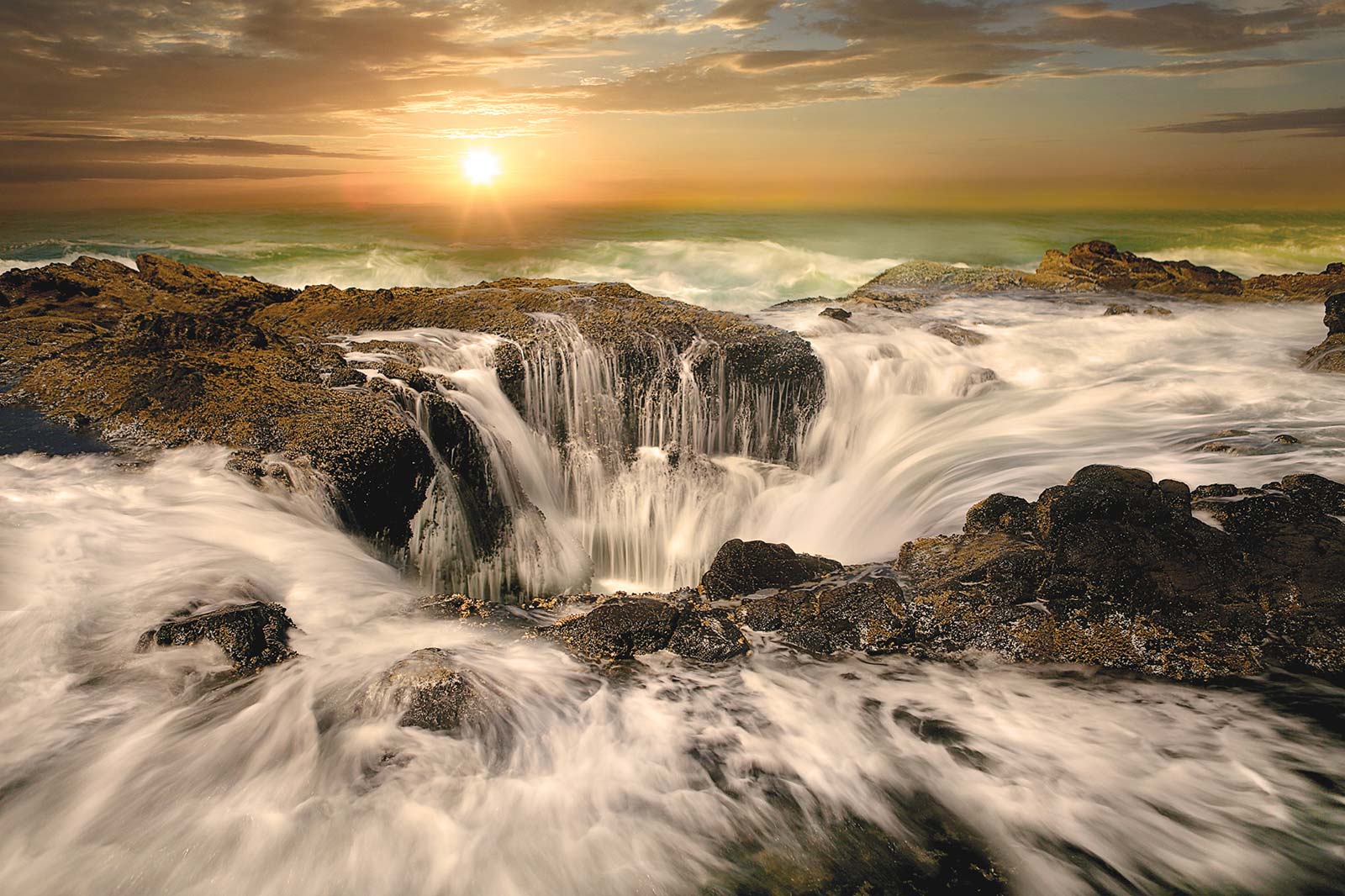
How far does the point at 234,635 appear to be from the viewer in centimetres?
439

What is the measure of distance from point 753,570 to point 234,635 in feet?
10.6

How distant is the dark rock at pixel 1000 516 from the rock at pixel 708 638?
191 centimetres

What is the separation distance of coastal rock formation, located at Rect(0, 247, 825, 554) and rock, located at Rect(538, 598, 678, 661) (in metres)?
2.63

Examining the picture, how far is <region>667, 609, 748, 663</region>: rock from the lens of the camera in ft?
15.4

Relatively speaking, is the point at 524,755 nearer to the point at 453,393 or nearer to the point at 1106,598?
the point at 1106,598

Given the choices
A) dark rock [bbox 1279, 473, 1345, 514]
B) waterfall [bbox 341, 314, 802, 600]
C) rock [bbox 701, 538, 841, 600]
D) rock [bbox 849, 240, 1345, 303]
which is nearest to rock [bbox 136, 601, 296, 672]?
rock [bbox 701, 538, 841, 600]

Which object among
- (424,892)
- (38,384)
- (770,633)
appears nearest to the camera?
(424,892)

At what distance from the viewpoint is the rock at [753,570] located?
5422 mm

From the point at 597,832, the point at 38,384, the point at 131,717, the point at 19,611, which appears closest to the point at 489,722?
the point at 597,832

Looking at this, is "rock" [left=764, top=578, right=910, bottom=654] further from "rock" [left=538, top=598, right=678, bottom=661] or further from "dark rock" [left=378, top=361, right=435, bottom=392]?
"dark rock" [left=378, top=361, right=435, bottom=392]

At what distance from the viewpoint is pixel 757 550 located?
18.4 ft

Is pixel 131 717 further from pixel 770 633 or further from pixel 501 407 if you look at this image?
pixel 501 407

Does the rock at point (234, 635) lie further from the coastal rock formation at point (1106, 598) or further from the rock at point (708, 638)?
the rock at point (708, 638)

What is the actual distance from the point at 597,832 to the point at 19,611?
365cm
